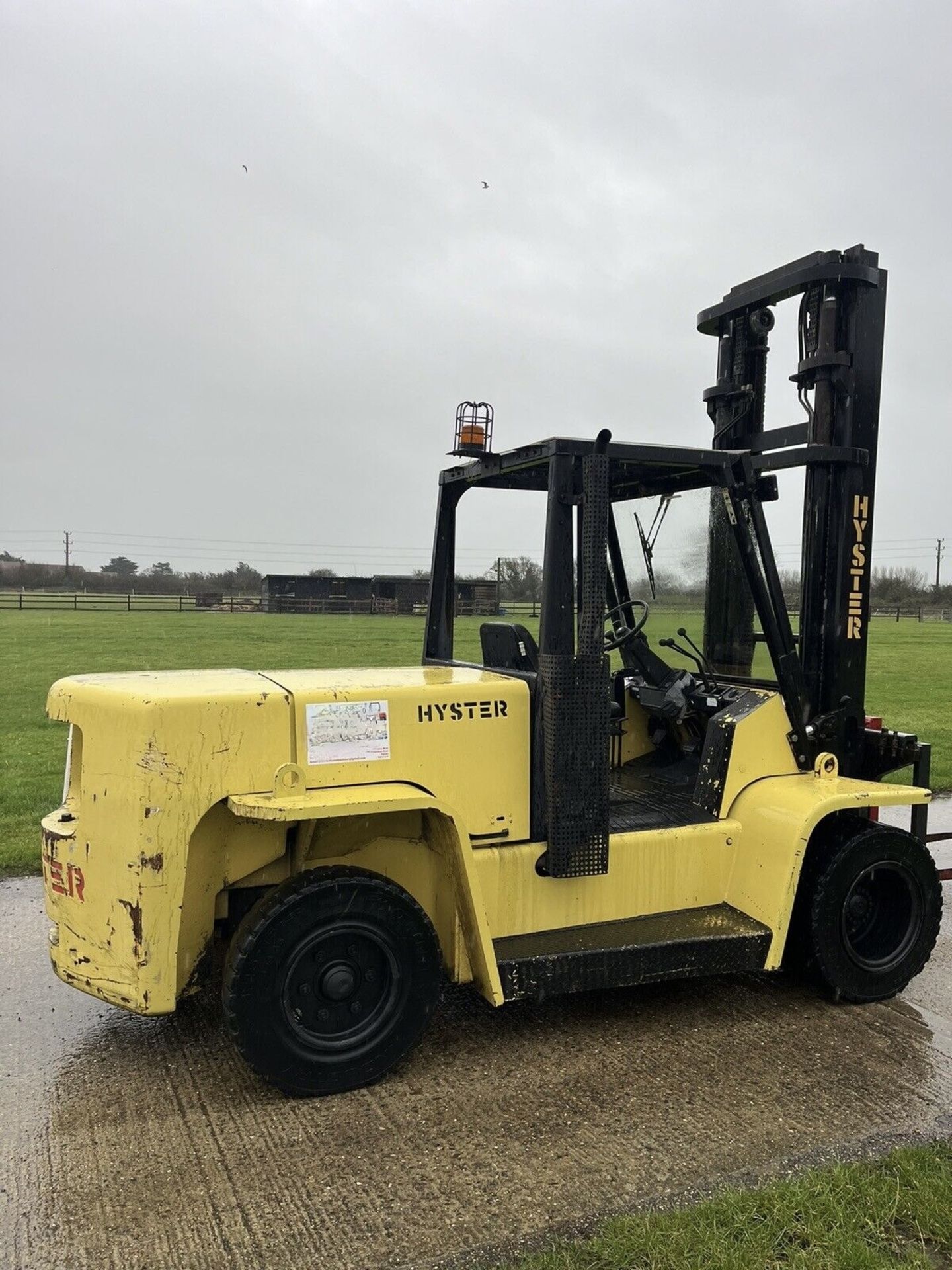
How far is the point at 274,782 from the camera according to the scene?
3652 mm

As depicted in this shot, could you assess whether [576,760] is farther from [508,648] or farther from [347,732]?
[347,732]

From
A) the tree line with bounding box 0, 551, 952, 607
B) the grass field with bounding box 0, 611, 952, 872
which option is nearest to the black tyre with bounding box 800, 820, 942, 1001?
the grass field with bounding box 0, 611, 952, 872

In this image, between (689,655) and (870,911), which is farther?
(689,655)

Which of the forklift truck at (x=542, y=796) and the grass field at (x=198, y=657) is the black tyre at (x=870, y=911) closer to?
the forklift truck at (x=542, y=796)

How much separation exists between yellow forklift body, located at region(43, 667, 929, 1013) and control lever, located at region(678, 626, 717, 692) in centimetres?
58

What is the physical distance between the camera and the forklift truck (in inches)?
142

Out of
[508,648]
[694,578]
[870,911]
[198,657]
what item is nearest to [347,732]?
[508,648]

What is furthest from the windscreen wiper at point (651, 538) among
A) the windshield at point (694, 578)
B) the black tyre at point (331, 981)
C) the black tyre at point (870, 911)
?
the black tyre at point (331, 981)

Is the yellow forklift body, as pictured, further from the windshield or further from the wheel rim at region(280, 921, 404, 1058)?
the windshield

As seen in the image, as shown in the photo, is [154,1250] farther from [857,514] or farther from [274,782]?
[857,514]

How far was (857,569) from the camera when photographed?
16.6 feet

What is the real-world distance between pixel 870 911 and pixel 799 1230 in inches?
84.2

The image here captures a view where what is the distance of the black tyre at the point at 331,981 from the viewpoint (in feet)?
11.7

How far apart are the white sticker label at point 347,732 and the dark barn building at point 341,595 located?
46.7 meters
